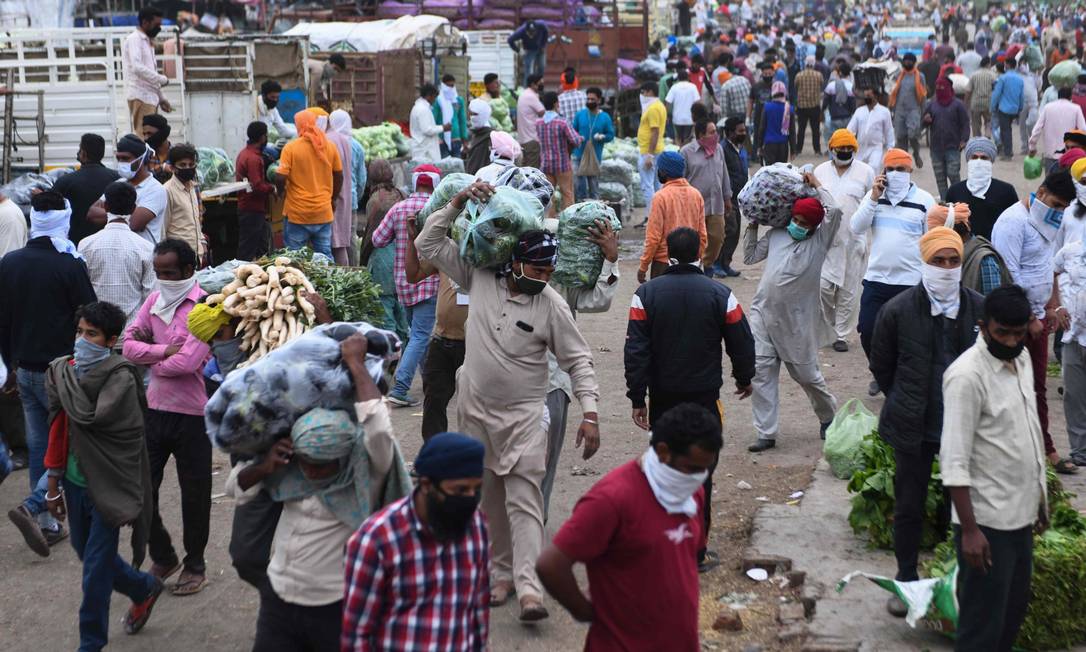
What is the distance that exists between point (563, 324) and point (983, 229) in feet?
16.2

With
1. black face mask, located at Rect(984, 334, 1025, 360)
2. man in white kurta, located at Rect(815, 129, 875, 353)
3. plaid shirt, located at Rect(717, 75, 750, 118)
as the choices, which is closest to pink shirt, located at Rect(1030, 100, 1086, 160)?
plaid shirt, located at Rect(717, 75, 750, 118)

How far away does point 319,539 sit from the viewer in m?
4.28

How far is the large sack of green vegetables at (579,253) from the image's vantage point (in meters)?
6.64

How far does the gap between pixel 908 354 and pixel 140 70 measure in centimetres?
932

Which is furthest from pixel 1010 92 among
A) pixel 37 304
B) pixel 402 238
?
pixel 37 304

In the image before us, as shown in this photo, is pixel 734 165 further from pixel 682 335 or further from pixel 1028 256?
pixel 682 335

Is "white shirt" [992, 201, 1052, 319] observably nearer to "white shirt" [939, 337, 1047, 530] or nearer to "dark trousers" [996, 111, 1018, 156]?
"white shirt" [939, 337, 1047, 530]

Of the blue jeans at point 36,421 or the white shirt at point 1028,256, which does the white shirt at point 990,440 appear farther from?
the blue jeans at point 36,421

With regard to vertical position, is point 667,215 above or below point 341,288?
below

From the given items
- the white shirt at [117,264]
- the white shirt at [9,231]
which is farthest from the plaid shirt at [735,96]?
the white shirt at [117,264]

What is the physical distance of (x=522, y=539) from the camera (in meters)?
5.93

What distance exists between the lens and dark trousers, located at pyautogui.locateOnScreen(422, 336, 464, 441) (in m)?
7.27

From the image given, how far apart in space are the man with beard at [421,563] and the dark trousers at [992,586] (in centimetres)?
199

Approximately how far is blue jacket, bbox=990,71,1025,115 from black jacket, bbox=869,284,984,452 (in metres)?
18.4
